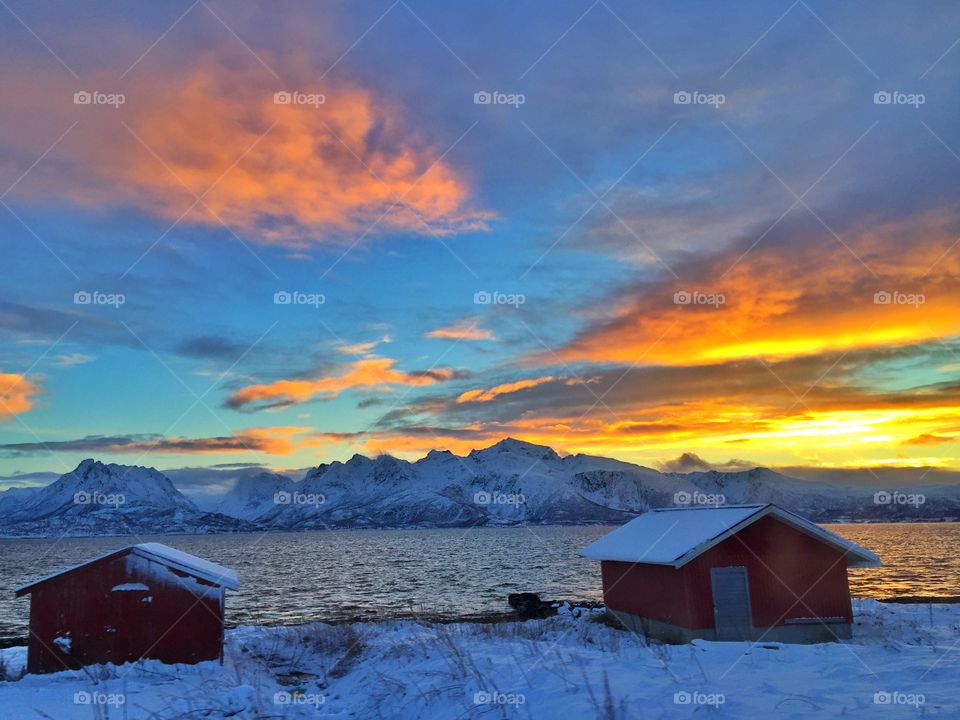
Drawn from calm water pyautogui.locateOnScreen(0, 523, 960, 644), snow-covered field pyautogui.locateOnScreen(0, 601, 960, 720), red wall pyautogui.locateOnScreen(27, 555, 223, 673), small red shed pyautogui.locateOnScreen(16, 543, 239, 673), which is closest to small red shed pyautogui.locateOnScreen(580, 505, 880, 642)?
snow-covered field pyautogui.locateOnScreen(0, 601, 960, 720)

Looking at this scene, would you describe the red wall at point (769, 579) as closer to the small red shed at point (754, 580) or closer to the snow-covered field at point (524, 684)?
the small red shed at point (754, 580)

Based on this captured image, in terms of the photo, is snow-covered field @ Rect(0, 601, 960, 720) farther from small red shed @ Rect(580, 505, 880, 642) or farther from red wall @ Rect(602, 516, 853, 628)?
red wall @ Rect(602, 516, 853, 628)

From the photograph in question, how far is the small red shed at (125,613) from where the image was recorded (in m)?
22.8

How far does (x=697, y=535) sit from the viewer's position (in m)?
27.9

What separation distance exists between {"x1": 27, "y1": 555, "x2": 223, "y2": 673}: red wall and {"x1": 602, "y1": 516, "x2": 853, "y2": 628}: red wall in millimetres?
16373

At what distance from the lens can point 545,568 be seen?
315 feet

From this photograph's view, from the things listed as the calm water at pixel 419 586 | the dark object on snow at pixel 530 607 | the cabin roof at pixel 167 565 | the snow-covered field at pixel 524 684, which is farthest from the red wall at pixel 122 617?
the calm water at pixel 419 586

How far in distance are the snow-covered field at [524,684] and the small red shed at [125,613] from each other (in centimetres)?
75

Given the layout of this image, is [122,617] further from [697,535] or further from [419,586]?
[419,586]

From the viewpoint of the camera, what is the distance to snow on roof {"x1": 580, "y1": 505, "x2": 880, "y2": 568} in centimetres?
2666

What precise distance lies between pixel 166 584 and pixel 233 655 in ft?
17.1

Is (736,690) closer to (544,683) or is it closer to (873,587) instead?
Result: (544,683)

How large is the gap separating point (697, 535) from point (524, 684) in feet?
48.8

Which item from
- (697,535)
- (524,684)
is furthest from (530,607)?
(524,684)
